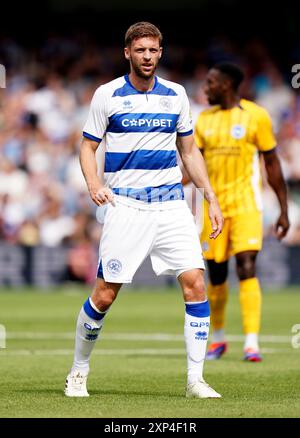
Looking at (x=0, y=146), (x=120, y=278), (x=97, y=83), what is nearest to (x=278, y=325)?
(x=120, y=278)

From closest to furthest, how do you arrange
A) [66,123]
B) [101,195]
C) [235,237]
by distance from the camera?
[101,195]
[235,237]
[66,123]

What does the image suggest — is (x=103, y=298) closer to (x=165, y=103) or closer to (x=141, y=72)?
(x=165, y=103)

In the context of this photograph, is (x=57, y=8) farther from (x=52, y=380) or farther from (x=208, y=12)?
(x=52, y=380)

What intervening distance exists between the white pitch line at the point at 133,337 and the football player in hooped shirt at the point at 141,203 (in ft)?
16.1

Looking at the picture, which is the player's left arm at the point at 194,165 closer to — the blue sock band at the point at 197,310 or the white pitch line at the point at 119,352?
the blue sock band at the point at 197,310

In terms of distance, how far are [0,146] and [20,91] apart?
1.90 meters

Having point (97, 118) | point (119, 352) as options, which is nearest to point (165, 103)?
point (97, 118)

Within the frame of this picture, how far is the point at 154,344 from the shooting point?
1304 cm

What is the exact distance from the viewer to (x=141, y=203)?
28.2ft

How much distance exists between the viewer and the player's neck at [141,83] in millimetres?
8562

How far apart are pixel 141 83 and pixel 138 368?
3148 millimetres

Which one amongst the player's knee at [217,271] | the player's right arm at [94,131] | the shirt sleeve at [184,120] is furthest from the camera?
the player's knee at [217,271]

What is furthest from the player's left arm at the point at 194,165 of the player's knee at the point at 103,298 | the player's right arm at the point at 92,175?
the player's knee at the point at 103,298

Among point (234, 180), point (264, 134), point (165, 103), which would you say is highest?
point (165, 103)
